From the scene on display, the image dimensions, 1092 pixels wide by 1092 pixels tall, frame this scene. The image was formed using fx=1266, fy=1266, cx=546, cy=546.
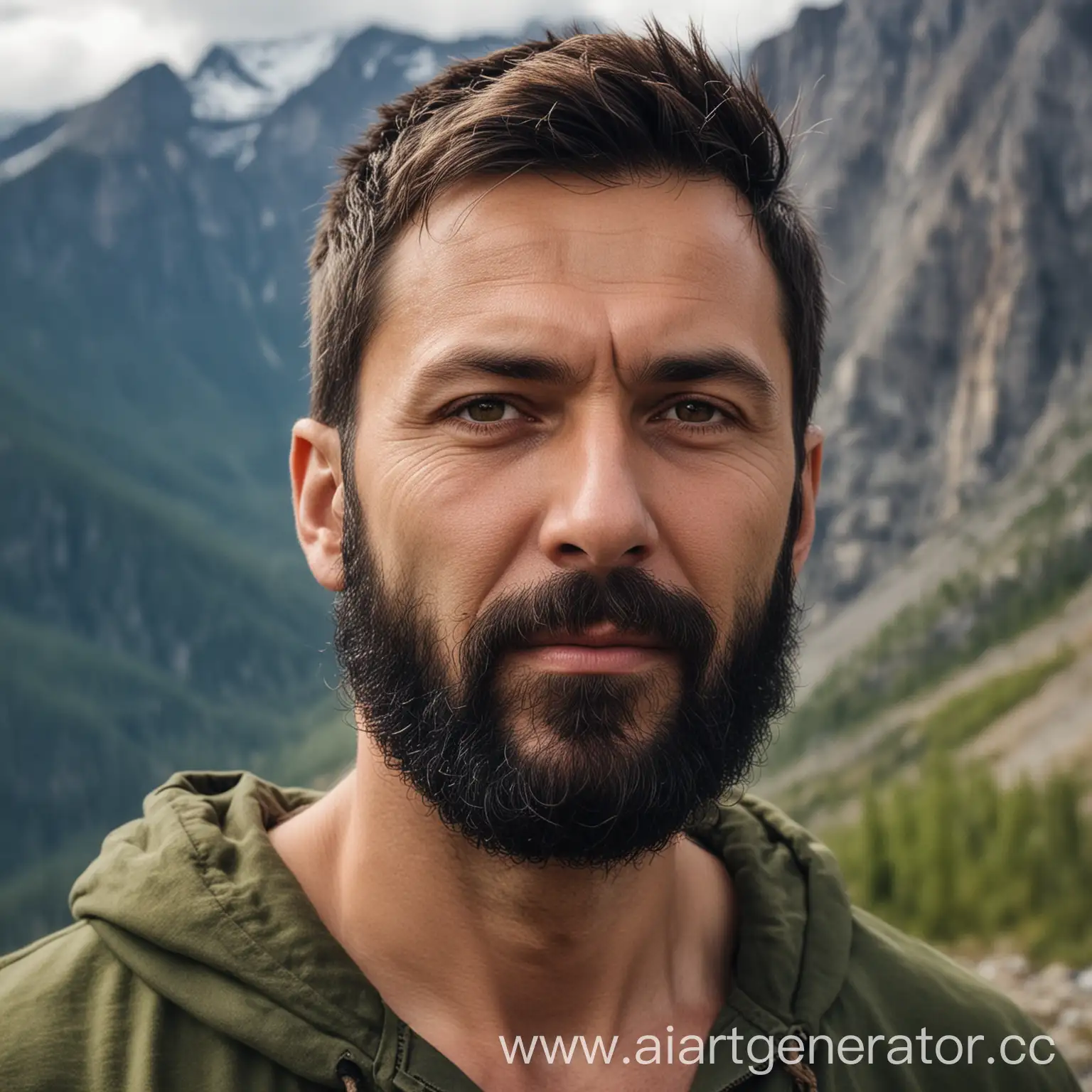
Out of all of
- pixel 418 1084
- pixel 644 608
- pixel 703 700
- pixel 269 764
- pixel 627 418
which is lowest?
pixel 269 764

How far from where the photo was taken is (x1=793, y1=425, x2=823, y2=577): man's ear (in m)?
4.81

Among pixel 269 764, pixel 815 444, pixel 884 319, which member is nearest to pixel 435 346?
pixel 815 444

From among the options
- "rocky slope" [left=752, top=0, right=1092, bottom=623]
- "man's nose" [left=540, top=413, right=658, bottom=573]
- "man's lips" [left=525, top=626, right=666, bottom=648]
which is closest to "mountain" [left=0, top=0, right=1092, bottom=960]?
"rocky slope" [left=752, top=0, right=1092, bottom=623]

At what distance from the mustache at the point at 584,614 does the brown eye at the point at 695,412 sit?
61 centimetres

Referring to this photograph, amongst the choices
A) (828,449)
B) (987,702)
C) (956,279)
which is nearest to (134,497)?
(828,449)

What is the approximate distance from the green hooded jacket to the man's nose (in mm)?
1498

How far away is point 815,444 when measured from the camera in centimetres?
507

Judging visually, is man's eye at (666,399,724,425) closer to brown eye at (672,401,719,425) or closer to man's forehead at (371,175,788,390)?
brown eye at (672,401,719,425)

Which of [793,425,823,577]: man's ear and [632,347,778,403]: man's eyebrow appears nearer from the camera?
[632,347,778,403]: man's eyebrow

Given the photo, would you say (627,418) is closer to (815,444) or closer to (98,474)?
(815,444)

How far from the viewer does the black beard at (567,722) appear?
3.75 metres

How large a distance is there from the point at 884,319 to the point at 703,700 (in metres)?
101

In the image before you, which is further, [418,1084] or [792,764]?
[792,764]

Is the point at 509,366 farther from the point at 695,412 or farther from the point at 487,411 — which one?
the point at 695,412
